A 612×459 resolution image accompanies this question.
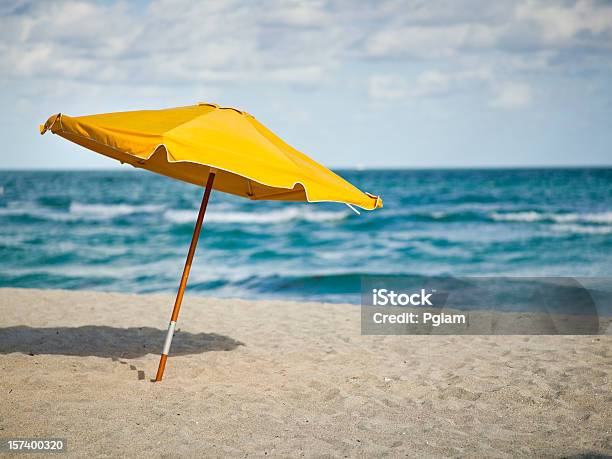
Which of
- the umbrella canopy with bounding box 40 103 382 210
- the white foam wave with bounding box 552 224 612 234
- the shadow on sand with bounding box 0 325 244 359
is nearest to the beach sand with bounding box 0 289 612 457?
the shadow on sand with bounding box 0 325 244 359

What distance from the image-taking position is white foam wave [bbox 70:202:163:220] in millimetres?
29850

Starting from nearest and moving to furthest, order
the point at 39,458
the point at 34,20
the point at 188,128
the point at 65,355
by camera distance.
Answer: the point at 39,458, the point at 188,128, the point at 65,355, the point at 34,20

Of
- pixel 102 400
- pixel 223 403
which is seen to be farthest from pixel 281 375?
pixel 102 400

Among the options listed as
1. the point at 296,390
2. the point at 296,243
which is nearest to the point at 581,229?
the point at 296,243

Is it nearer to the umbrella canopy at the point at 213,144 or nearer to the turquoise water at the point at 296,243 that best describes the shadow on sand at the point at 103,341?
the umbrella canopy at the point at 213,144

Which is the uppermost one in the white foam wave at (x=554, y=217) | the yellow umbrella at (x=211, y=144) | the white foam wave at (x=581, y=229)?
the yellow umbrella at (x=211, y=144)

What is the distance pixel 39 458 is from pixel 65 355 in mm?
2415

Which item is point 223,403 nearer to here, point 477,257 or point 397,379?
point 397,379

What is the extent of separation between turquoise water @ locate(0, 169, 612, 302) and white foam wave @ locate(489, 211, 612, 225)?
47 millimetres

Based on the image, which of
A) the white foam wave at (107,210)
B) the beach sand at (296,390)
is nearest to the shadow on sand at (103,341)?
the beach sand at (296,390)

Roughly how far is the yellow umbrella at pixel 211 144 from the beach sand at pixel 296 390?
75cm

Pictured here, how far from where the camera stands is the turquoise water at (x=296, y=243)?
14.2m

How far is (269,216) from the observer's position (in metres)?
28.0

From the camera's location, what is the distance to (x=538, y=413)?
489 centimetres
